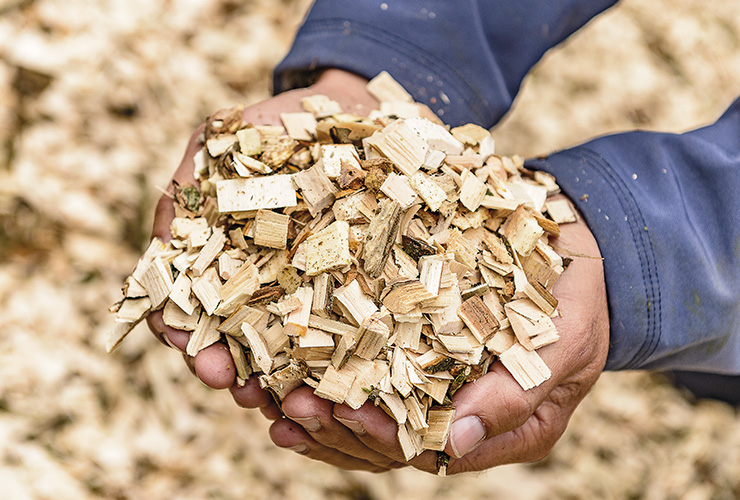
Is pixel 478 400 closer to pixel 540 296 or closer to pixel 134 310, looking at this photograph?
pixel 540 296

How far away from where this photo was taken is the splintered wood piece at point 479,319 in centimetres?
90

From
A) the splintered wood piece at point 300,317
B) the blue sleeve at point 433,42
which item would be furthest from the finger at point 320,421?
the blue sleeve at point 433,42

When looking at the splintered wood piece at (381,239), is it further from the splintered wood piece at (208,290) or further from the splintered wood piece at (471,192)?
the splintered wood piece at (208,290)

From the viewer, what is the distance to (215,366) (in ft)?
3.11

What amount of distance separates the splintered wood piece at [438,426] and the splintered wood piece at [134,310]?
48 centimetres

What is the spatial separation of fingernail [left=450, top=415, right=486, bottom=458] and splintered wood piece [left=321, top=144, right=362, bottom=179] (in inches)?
16.3

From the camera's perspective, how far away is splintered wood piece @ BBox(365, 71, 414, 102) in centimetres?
121

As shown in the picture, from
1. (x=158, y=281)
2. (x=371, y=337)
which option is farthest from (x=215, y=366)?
(x=371, y=337)

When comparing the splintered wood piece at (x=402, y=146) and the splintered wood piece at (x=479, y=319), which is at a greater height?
the splintered wood piece at (x=402, y=146)

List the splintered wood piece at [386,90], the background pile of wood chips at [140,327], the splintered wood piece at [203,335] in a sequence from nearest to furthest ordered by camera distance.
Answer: the splintered wood piece at [203,335]
the splintered wood piece at [386,90]
the background pile of wood chips at [140,327]

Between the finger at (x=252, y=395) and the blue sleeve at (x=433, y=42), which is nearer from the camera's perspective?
the finger at (x=252, y=395)

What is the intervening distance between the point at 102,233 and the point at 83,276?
0.12 meters

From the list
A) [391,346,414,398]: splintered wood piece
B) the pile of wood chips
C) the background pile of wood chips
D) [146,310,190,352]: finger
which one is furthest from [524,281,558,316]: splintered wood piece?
the background pile of wood chips

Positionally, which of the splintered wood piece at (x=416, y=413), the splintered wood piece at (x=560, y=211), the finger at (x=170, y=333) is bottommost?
the finger at (x=170, y=333)
